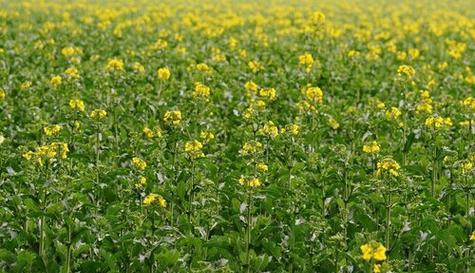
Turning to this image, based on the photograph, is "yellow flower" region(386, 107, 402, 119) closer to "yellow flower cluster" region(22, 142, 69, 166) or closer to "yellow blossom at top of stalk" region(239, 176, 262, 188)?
"yellow blossom at top of stalk" region(239, 176, 262, 188)

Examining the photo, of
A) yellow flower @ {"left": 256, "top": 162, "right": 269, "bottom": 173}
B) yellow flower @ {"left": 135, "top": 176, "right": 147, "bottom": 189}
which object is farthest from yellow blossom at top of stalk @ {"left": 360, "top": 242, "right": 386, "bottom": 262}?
yellow flower @ {"left": 135, "top": 176, "right": 147, "bottom": 189}

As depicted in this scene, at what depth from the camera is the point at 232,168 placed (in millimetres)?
7254

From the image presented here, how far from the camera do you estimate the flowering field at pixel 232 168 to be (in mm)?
A: 5469

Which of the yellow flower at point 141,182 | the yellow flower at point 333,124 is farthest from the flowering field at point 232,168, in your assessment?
the yellow flower at point 333,124

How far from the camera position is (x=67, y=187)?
5543mm

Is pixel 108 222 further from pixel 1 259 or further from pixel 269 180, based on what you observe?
pixel 269 180

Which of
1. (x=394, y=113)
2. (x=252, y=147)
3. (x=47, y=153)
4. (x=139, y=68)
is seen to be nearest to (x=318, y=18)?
(x=139, y=68)

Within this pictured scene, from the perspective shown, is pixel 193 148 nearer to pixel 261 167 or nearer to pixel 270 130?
pixel 261 167

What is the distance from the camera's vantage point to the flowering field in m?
5.47

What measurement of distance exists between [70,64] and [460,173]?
23.8ft

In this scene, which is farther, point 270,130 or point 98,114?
point 98,114

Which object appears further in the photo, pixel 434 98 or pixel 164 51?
pixel 164 51

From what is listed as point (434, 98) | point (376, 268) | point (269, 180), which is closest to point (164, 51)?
point (434, 98)

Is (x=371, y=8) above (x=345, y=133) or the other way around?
the other way around
